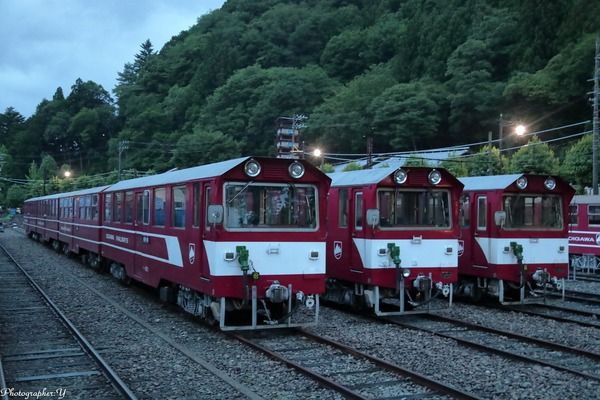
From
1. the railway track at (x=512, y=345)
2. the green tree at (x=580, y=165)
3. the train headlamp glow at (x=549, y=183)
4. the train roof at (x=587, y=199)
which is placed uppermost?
the green tree at (x=580, y=165)

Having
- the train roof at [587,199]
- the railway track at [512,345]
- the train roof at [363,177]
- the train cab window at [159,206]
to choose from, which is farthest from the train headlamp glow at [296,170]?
the train roof at [587,199]

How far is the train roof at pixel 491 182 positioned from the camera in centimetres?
1333

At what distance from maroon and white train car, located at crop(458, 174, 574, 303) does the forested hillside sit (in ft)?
112

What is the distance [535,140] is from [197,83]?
56565mm

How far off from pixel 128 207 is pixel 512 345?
964cm

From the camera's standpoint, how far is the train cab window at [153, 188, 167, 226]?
12.5 metres

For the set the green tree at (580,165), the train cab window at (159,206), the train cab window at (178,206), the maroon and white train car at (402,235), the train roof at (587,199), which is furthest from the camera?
the green tree at (580,165)

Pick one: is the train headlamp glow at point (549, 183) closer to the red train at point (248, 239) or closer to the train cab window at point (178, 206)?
the red train at point (248, 239)

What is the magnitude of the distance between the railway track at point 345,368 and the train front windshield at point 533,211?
18.4 feet

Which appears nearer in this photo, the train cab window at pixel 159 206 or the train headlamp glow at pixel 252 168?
the train headlamp glow at pixel 252 168

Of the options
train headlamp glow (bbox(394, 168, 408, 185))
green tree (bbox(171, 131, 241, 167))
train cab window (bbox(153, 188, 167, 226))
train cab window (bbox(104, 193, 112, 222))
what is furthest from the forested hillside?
train cab window (bbox(153, 188, 167, 226))

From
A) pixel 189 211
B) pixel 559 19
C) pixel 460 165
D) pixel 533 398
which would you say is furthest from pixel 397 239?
pixel 559 19

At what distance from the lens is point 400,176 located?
1177 centimetres

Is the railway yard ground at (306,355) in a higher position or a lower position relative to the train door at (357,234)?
lower
